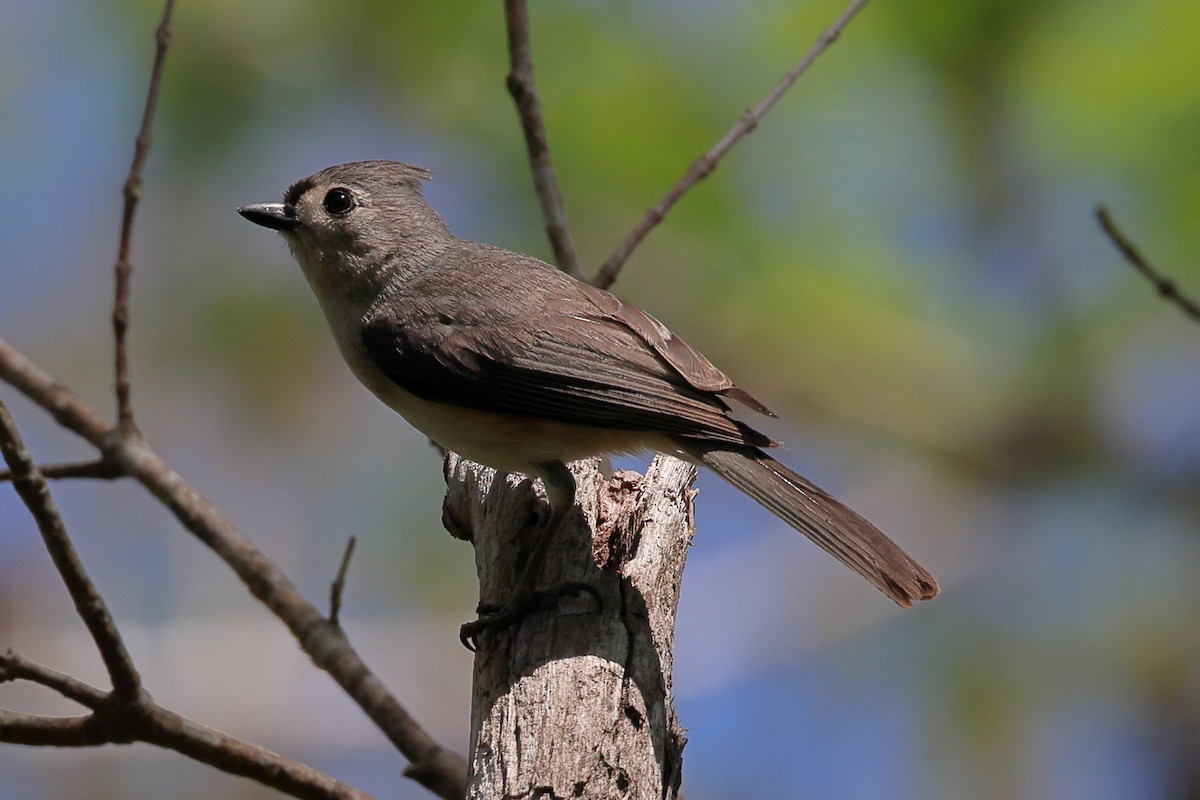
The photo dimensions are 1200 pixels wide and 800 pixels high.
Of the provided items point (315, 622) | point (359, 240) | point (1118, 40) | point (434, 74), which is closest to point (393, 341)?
point (359, 240)

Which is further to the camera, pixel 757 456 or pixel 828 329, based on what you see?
pixel 828 329

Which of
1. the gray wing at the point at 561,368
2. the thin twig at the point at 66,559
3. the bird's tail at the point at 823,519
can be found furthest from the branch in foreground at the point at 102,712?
the bird's tail at the point at 823,519

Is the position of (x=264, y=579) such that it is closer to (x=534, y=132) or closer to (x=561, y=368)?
(x=561, y=368)

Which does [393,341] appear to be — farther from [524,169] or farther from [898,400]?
[898,400]

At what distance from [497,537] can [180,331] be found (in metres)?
3.01

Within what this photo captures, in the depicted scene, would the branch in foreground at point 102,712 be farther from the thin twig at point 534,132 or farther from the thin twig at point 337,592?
the thin twig at point 534,132

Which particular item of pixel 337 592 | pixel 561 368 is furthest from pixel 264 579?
pixel 561 368

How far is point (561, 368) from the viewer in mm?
3789

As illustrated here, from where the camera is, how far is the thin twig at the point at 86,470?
140 inches

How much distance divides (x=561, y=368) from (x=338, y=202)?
118 centimetres

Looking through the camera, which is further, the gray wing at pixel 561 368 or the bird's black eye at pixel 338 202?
the bird's black eye at pixel 338 202

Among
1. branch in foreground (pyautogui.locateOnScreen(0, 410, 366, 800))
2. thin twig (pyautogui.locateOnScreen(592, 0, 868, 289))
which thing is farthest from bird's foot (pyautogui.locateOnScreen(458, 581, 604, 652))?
thin twig (pyautogui.locateOnScreen(592, 0, 868, 289))

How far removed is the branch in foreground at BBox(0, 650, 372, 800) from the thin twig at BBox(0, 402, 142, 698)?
7 cm

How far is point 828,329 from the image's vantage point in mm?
5754
